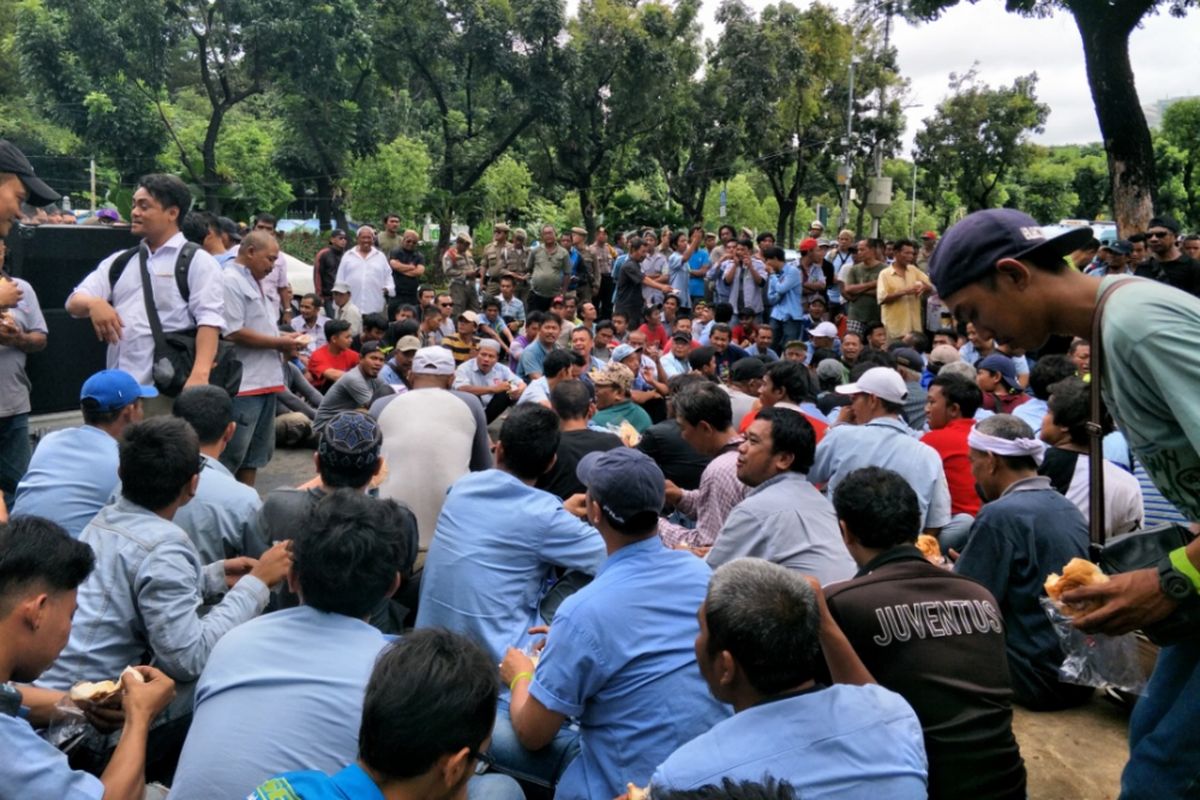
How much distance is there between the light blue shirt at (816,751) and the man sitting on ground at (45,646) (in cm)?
130

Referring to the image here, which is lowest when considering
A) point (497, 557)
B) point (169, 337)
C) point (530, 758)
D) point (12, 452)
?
point (530, 758)

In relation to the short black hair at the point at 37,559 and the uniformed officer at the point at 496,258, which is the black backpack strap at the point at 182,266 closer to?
the short black hair at the point at 37,559

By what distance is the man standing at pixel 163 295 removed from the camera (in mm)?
4977

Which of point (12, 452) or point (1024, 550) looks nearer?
point (1024, 550)

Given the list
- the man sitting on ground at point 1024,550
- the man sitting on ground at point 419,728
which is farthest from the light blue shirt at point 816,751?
the man sitting on ground at point 1024,550

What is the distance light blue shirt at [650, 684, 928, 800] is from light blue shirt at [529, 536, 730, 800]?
65 cm

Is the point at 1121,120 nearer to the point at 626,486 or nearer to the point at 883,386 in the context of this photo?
the point at 883,386

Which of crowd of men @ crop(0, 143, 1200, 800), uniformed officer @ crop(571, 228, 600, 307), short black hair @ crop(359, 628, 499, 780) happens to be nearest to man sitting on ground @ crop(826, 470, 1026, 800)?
crowd of men @ crop(0, 143, 1200, 800)

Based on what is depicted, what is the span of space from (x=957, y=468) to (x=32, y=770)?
479cm

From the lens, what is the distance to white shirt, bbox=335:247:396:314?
452 inches

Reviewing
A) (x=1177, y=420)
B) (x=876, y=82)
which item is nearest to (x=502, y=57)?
(x=876, y=82)

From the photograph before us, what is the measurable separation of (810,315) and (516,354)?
3612 mm

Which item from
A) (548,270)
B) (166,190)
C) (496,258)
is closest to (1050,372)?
(166,190)

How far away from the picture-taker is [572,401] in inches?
213
